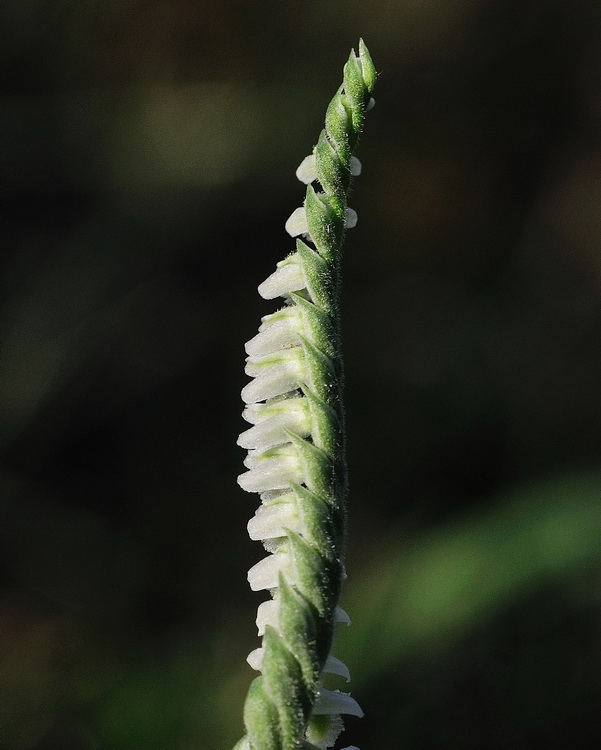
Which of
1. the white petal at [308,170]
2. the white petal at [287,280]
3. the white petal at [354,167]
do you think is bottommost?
the white petal at [287,280]

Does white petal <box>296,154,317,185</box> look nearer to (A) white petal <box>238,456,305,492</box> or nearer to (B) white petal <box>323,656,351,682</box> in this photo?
(A) white petal <box>238,456,305,492</box>

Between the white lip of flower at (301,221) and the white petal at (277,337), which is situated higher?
the white lip of flower at (301,221)

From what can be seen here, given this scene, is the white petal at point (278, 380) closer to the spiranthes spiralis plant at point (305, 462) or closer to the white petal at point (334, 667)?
the spiranthes spiralis plant at point (305, 462)

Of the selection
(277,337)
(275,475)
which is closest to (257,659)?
(275,475)

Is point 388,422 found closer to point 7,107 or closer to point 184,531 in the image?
point 184,531

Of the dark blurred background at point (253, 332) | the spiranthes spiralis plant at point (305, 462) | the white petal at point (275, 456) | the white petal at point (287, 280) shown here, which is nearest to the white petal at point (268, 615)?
the spiranthes spiralis plant at point (305, 462)

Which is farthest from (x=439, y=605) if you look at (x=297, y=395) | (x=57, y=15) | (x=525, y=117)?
(x=57, y=15)

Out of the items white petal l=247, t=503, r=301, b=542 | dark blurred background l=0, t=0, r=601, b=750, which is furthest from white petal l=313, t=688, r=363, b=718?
dark blurred background l=0, t=0, r=601, b=750

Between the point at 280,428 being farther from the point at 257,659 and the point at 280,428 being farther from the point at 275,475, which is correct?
the point at 257,659
